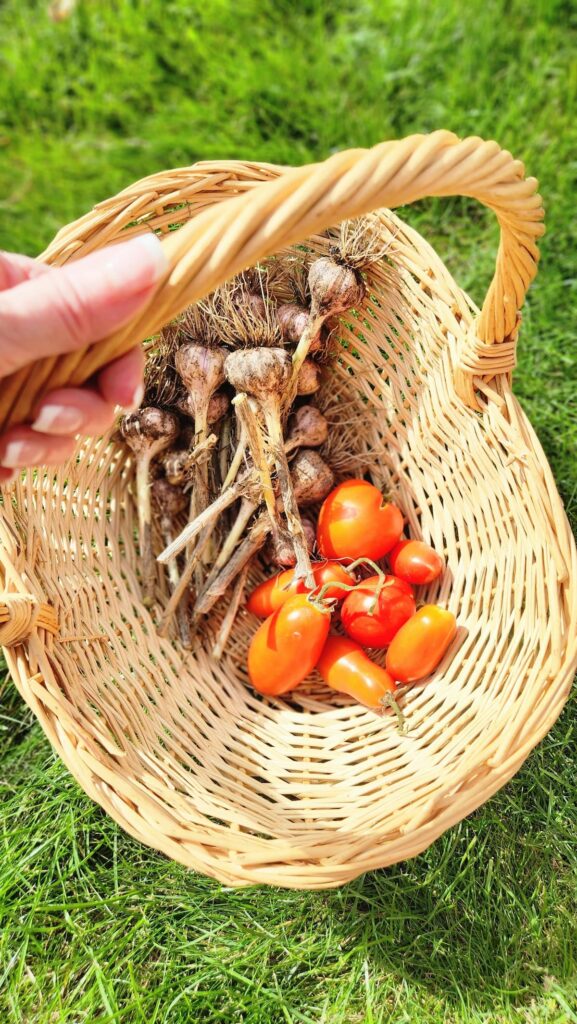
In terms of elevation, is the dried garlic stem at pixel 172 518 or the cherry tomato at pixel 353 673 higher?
the dried garlic stem at pixel 172 518

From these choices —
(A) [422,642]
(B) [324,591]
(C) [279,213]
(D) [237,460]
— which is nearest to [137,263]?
(C) [279,213]

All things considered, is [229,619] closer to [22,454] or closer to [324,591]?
[324,591]

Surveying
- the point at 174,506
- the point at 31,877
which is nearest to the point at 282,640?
the point at 174,506

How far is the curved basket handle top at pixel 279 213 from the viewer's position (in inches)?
50.8

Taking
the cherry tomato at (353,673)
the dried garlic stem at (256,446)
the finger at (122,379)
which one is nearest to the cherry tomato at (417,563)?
the cherry tomato at (353,673)

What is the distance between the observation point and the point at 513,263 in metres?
1.75

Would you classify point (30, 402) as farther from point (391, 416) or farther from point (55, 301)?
point (391, 416)

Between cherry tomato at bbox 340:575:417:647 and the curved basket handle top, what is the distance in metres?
1.02

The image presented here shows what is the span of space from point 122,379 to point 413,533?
1230 mm

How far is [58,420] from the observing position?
1.31m

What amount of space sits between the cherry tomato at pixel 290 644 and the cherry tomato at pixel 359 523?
0.65 ft

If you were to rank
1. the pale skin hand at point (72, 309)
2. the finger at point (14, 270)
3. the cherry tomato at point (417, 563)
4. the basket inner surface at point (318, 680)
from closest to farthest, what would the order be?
the pale skin hand at point (72, 309)
the finger at point (14, 270)
the basket inner surface at point (318, 680)
the cherry tomato at point (417, 563)

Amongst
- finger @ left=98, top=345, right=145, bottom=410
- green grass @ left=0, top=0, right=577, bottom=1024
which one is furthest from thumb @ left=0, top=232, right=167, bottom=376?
green grass @ left=0, top=0, right=577, bottom=1024

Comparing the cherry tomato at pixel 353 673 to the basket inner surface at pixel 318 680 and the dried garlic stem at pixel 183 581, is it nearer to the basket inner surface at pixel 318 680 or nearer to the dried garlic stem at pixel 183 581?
the basket inner surface at pixel 318 680
